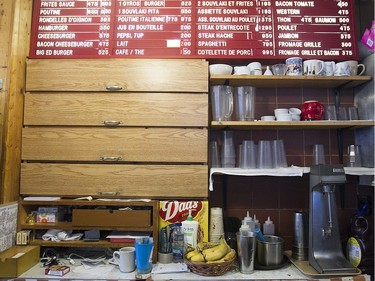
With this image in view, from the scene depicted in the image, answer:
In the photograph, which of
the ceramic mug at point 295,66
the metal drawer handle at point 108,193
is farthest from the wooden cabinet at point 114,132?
the ceramic mug at point 295,66

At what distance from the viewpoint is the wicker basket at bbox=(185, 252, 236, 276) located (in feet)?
4.99

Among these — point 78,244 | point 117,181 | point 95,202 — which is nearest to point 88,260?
point 78,244

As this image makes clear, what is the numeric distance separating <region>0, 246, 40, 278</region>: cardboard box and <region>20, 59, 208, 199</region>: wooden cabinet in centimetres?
36

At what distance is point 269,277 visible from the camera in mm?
1547

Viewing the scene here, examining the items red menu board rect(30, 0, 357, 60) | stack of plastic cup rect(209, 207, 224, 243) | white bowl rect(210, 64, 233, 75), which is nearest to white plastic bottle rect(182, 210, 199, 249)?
stack of plastic cup rect(209, 207, 224, 243)

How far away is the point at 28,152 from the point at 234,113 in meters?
1.45

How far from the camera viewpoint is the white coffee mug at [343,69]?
6.22 ft

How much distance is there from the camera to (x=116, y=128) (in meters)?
1.85

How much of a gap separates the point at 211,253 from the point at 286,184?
886mm

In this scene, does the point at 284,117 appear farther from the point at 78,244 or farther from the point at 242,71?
the point at 78,244

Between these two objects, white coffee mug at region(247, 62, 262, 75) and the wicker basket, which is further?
white coffee mug at region(247, 62, 262, 75)

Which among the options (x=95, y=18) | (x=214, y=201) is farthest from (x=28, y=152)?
(x=214, y=201)

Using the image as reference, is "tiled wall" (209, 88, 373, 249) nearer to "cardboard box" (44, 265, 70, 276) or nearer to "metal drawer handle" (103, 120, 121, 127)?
"metal drawer handle" (103, 120, 121, 127)

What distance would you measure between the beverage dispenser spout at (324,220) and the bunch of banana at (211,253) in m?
0.50
